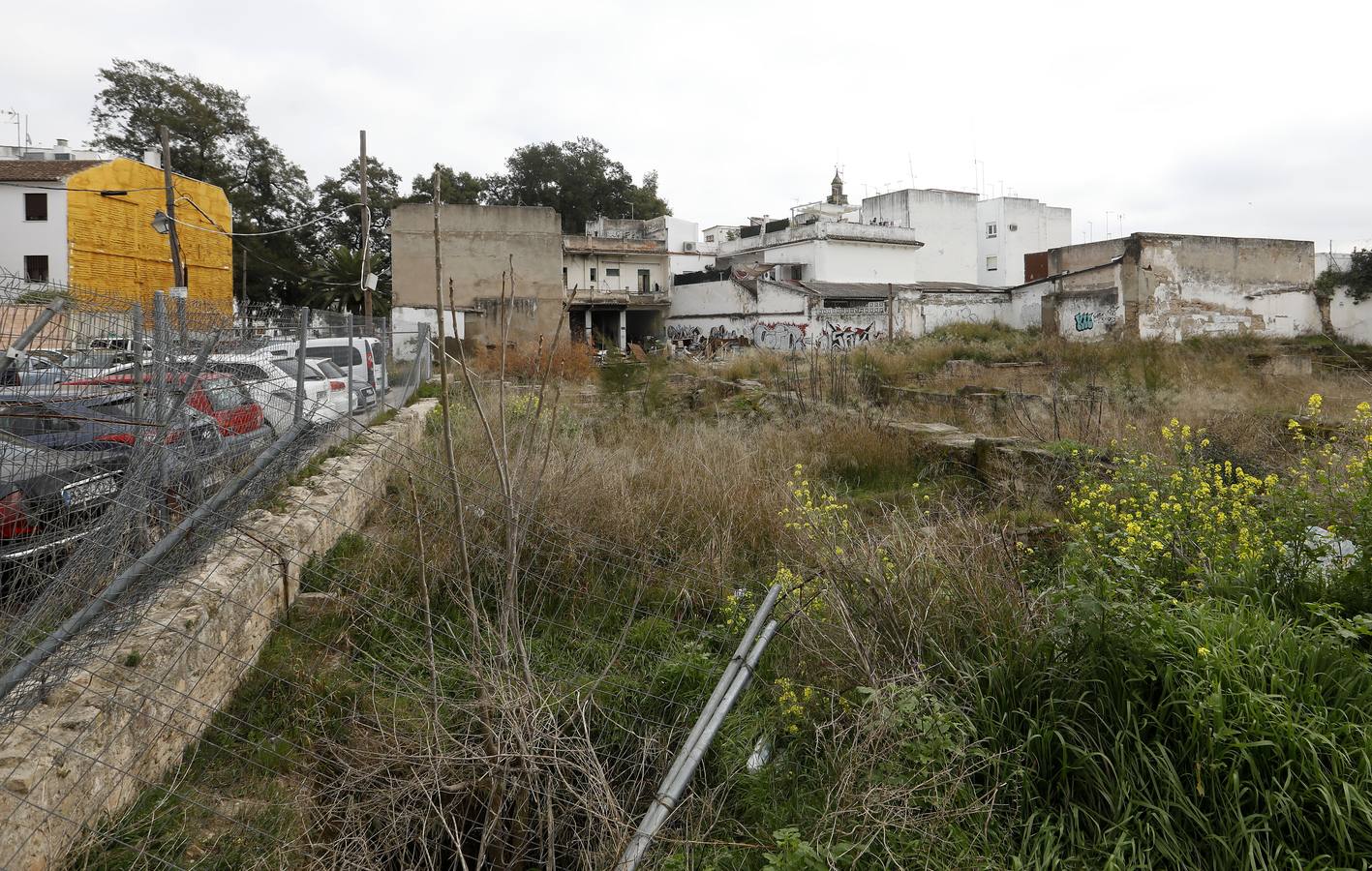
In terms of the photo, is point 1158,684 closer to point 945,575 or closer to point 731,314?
point 945,575

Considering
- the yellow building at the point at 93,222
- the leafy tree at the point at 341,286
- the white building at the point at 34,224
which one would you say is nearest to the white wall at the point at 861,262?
the leafy tree at the point at 341,286

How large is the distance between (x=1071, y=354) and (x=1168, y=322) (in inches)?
358

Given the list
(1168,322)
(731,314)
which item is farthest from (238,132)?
(1168,322)

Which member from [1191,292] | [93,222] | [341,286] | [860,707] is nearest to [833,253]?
[1191,292]

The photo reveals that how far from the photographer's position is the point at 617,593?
4.96 metres

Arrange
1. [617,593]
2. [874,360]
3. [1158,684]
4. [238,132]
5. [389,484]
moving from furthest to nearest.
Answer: [238,132] < [874,360] < [389,484] < [617,593] < [1158,684]

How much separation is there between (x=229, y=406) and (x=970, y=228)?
43.2 meters

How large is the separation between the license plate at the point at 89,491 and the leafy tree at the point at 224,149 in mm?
36787

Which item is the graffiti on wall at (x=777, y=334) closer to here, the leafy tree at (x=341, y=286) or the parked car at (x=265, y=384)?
the leafy tree at (x=341, y=286)

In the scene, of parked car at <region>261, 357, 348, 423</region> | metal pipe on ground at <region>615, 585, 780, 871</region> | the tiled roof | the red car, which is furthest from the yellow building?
metal pipe on ground at <region>615, 585, 780, 871</region>

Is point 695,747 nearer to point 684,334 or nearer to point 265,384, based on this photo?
point 265,384

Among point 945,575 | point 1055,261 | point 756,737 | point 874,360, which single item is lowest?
point 756,737

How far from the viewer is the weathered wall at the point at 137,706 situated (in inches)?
101

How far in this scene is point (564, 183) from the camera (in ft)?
158
